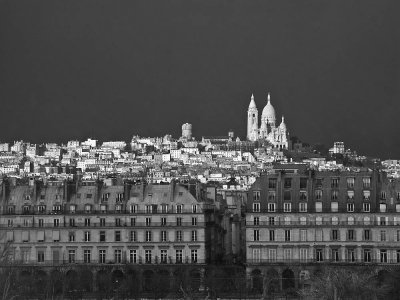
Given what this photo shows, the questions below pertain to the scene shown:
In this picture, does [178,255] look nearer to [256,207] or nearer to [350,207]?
[256,207]

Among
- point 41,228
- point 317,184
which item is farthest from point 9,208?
point 317,184

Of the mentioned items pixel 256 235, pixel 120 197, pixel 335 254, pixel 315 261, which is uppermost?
pixel 120 197

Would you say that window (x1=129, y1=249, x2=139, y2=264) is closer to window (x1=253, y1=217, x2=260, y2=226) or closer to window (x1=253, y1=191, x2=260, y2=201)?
A: window (x1=253, y1=217, x2=260, y2=226)

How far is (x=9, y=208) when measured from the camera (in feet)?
237

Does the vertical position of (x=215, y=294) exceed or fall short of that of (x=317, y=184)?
it falls short

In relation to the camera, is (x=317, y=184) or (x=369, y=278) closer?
(x=369, y=278)

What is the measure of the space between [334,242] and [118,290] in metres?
9.29

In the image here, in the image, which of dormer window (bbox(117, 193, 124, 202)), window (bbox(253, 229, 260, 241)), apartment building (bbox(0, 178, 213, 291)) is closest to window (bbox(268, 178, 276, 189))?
window (bbox(253, 229, 260, 241))

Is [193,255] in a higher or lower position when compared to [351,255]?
higher

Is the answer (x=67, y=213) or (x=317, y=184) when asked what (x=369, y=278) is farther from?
(x=67, y=213)

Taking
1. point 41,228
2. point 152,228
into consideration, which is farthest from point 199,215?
point 41,228

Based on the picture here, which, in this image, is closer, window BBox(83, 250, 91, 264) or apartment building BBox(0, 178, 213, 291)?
apartment building BBox(0, 178, 213, 291)

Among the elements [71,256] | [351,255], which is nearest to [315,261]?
[351,255]

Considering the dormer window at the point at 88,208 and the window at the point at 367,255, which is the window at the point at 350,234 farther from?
the dormer window at the point at 88,208
